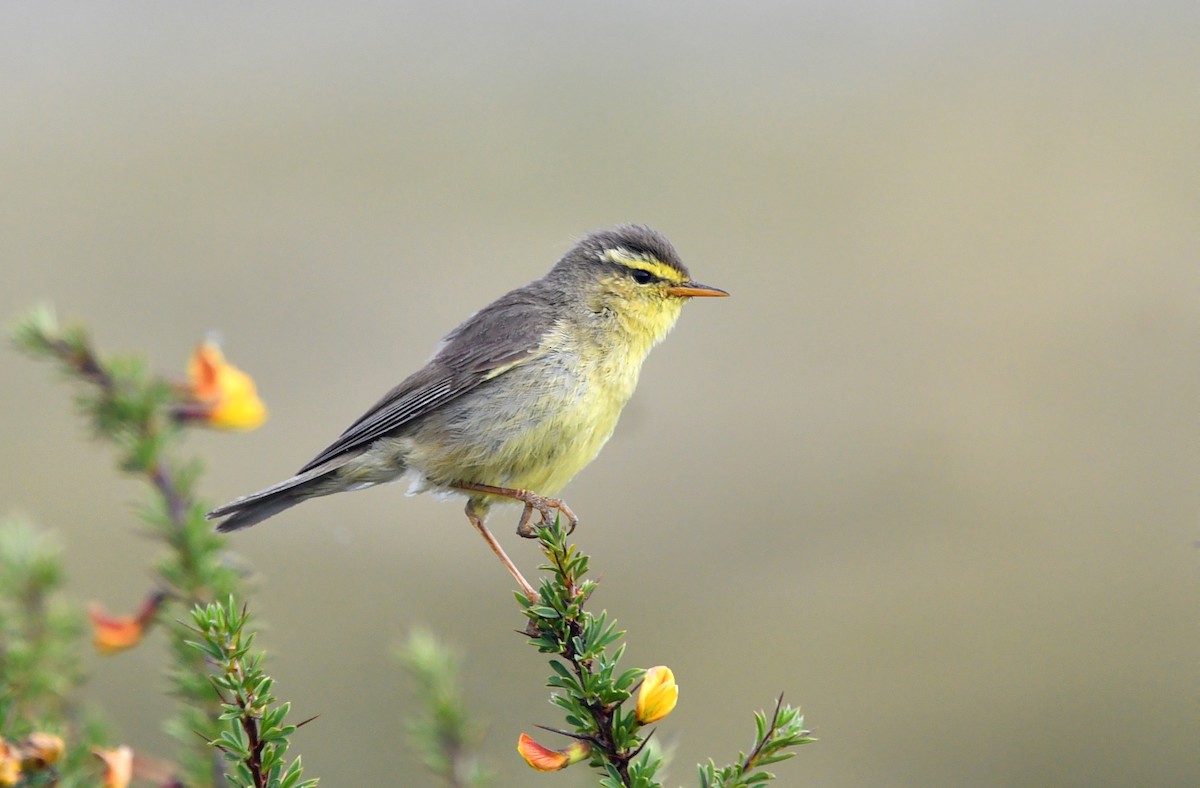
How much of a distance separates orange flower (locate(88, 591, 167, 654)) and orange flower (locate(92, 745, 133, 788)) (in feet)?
1.93

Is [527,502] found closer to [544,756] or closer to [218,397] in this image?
[218,397]

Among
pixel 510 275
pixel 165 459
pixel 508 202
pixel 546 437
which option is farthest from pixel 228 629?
pixel 508 202

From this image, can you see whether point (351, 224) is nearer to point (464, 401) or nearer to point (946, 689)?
point (946, 689)

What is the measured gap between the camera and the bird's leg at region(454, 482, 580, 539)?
4.31 metres

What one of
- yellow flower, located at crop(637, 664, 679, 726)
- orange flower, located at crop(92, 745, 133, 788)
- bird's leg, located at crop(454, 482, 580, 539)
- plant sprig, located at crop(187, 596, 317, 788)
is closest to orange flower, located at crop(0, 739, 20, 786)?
orange flower, located at crop(92, 745, 133, 788)

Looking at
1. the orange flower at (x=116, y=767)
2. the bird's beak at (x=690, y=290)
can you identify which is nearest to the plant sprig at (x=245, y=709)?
the orange flower at (x=116, y=767)

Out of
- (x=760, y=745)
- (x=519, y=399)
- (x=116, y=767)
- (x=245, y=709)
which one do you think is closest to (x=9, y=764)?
(x=116, y=767)

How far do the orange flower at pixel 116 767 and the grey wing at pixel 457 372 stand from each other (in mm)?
2730

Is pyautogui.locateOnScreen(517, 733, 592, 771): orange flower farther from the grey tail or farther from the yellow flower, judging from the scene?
the grey tail

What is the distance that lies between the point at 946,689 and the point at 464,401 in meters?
6.32

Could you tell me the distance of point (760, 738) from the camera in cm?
239

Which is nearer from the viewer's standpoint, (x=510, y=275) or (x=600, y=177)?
(x=510, y=275)

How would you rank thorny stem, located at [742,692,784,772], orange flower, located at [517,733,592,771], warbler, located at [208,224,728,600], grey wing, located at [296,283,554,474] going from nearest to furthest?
thorny stem, located at [742,692,784,772] → orange flower, located at [517,733,592,771] → warbler, located at [208,224,728,600] → grey wing, located at [296,283,554,474]

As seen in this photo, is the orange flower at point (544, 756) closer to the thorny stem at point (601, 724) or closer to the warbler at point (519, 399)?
the thorny stem at point (601, 724)
